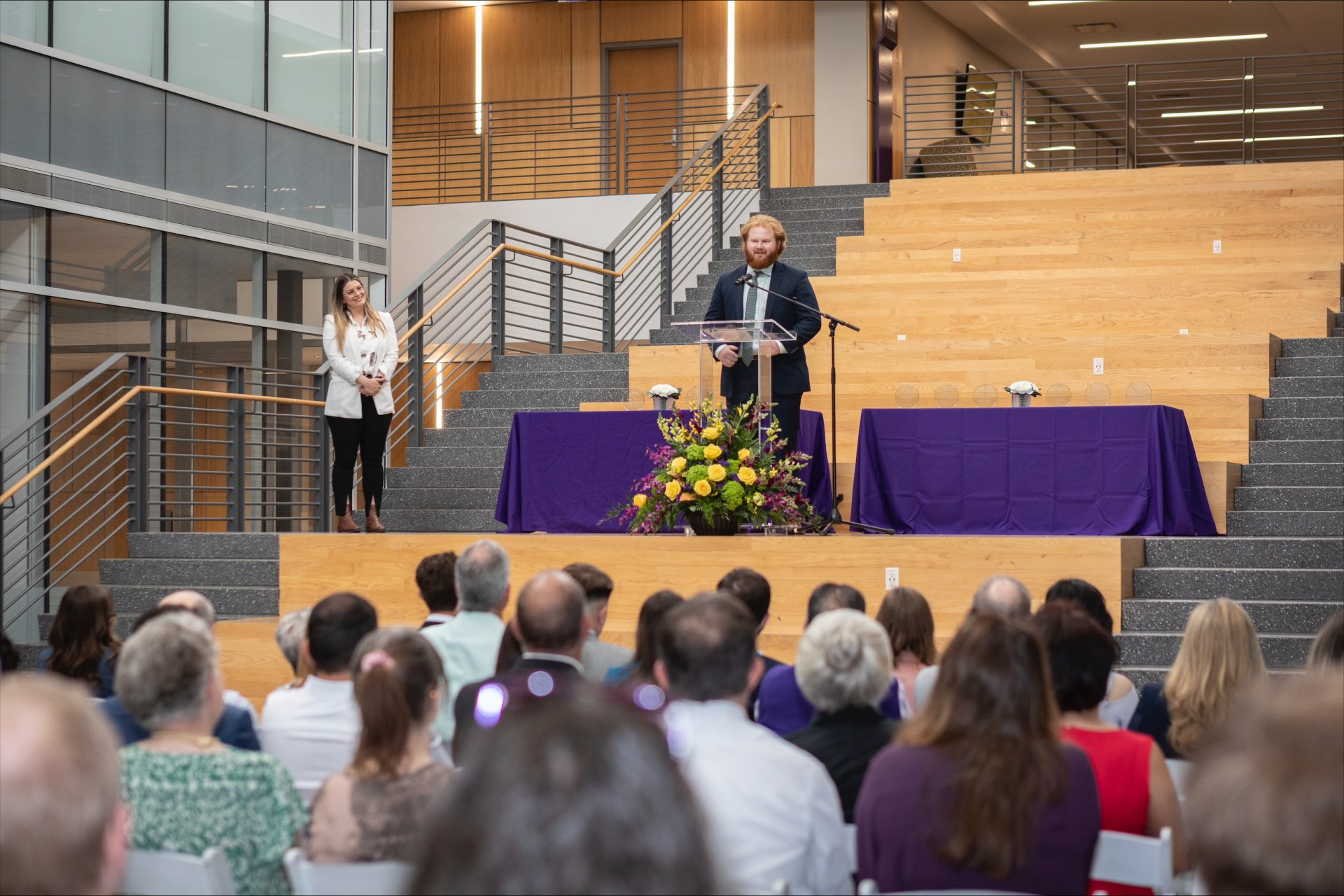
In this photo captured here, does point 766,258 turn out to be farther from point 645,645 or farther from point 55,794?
point 55,794

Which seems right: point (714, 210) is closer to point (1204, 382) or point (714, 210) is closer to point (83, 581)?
point (1204, 382)

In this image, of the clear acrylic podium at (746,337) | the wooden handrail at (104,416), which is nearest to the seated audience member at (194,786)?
the clear acrylic podium at (746,337)

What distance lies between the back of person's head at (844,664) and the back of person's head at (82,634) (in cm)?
212

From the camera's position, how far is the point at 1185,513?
6676mm

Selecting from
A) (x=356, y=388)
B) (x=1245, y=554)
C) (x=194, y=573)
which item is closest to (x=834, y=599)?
(x=1245, y=554)

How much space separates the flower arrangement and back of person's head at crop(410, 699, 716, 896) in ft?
17.2

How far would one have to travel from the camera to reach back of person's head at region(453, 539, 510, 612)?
151 inches

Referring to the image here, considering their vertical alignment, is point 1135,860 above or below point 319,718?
below

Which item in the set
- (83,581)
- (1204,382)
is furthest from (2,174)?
(1204,382)

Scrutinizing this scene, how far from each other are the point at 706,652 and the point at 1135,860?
0.82 meters

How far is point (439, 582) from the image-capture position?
13.9 ft

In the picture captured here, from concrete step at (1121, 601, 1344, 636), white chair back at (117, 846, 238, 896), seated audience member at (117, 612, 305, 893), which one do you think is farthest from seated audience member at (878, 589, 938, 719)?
concrete step at (1121, 601, 1344, 636)

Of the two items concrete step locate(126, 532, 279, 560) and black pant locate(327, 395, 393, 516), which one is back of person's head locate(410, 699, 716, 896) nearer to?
black pant locate(327, 395, 393, 516)

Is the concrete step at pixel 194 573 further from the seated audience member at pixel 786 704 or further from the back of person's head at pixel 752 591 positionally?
the seated audience member at pixel 786 704
